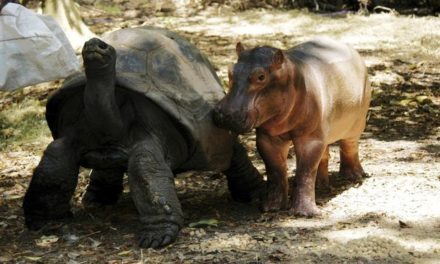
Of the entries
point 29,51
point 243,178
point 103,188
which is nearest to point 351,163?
point 243,178

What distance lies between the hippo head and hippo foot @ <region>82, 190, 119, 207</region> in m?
1.39

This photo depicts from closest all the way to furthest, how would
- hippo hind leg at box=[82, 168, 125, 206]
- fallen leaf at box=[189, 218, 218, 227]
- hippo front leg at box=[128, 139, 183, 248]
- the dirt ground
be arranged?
the dirt ground
hippo front leg at box=[128, 139, 183, 248]
fallen leaf at box=[189, 218, 218, 227]
hippo hind leg at box=[82, 168, 125, 206]

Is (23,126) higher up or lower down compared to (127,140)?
lower down

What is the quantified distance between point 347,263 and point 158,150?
4.81 ft

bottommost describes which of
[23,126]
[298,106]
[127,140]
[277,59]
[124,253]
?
[23,126]

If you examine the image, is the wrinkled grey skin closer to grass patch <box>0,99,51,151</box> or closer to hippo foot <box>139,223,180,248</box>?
hippo foot <box>139,223,180,248</box>

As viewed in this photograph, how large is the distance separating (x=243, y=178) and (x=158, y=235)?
119cm

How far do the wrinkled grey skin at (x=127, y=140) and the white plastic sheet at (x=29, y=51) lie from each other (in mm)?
173

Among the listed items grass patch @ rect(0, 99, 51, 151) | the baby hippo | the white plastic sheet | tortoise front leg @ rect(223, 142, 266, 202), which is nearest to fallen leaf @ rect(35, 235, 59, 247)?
the white plastic sheet

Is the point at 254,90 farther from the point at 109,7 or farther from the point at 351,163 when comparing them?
the point at 109,7

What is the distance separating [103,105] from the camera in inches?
182

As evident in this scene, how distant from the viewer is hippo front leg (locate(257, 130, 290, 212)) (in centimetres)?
513

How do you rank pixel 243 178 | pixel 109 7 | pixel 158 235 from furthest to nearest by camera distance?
pixel 109 7, pixel 243 178, pixel 158 235

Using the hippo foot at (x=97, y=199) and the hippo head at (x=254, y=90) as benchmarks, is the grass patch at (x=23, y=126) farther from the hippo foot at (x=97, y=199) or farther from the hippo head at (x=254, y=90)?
the hippo head at (x=254, y=90)
